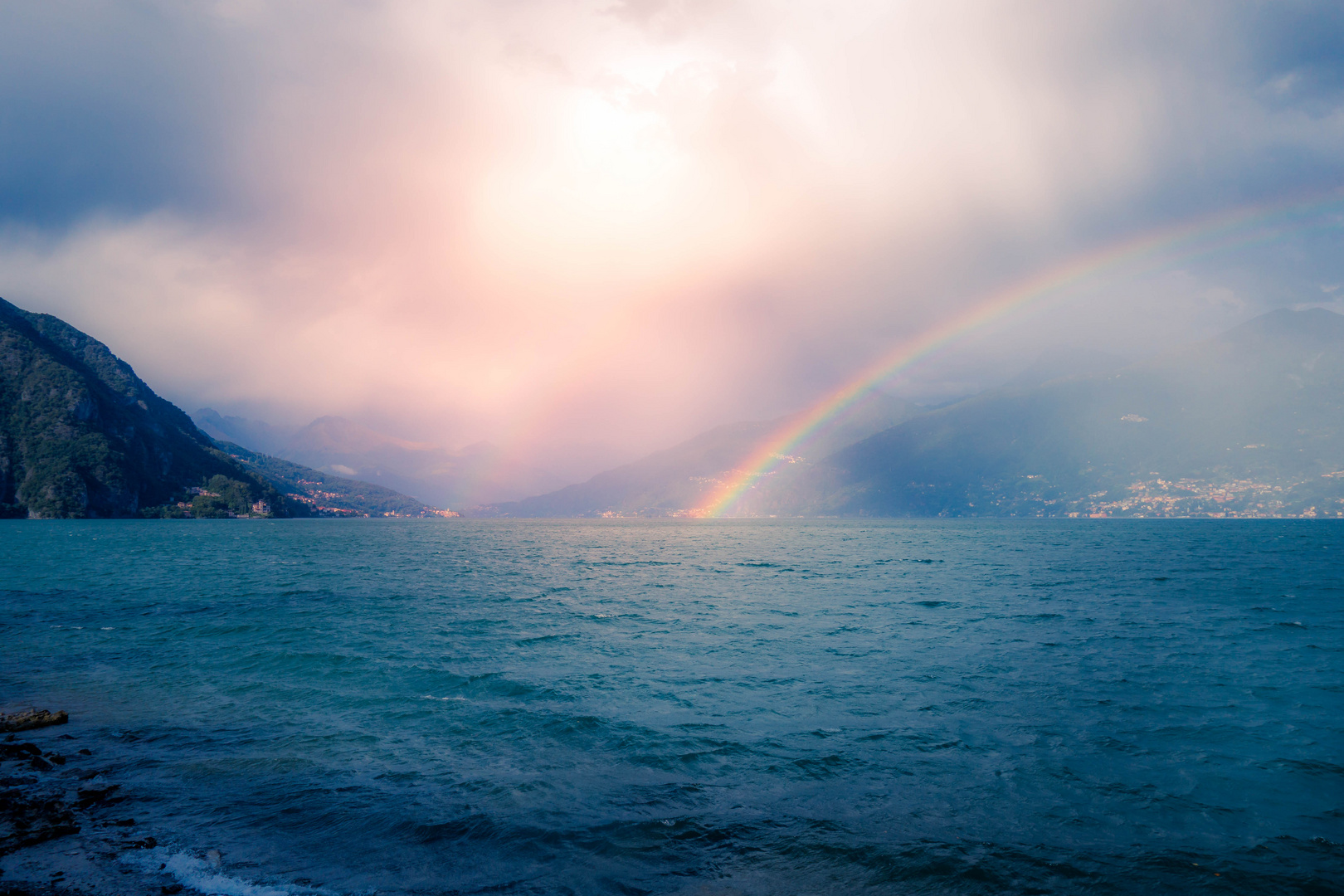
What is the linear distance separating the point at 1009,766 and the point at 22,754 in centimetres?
2590

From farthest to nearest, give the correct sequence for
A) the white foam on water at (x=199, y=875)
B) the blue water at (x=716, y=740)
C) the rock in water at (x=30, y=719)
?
the rock in water at (x=30, y=719)
the blue water at (x=716, y=740)
the white foam on water at (x=199, y=875)

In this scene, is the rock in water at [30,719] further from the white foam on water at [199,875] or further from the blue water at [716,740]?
the white foam on water at [199,875]

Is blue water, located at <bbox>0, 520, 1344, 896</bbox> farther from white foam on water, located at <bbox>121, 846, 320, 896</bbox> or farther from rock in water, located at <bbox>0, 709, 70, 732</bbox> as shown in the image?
rock in water, located at <bbox>0, 709, 70, 732</bbox>

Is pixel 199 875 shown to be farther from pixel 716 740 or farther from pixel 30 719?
pixel 30 719

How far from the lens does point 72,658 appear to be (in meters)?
28.7

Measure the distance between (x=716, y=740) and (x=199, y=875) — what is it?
40.6 ft

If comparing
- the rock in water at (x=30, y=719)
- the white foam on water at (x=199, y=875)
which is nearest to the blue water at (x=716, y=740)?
the white foam on water at (x=199, y=875)

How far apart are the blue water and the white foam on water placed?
132 millimetres

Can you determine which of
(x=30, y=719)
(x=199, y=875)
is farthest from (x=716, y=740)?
(x=30, y=719)

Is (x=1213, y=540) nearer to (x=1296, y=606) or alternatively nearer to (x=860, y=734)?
(x=1296, y=606)

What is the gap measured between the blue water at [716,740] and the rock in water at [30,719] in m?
1.05

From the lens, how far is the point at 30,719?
62.1 feet

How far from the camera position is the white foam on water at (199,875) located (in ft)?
34.6

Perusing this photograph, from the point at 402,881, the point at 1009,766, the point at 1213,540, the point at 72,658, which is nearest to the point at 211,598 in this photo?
the point at 72,658
